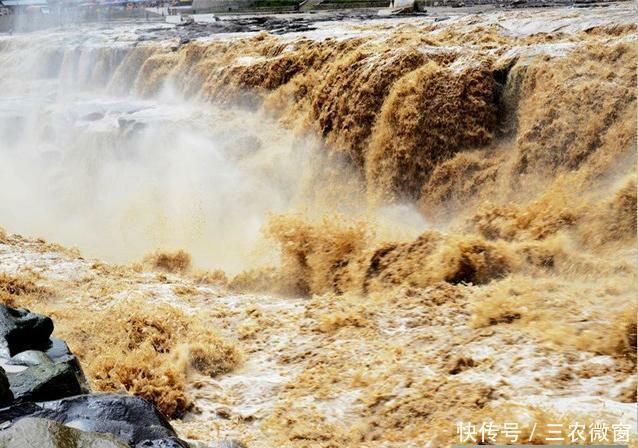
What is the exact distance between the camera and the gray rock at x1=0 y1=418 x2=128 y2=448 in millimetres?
2943

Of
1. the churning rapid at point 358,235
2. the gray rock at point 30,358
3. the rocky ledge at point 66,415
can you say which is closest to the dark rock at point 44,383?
the rocky ledge at point 66,415

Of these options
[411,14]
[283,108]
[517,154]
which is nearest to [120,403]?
[517,154]

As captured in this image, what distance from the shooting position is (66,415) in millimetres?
3713

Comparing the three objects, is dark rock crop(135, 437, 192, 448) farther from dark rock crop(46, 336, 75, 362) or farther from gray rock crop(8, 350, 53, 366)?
dark rock crop(46, 336, 75, 362)

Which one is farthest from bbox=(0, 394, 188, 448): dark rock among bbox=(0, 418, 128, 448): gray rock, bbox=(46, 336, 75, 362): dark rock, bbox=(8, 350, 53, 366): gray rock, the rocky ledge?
bbox=(46, 336, 75, 362): dark rock

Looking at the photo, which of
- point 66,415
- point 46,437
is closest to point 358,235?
point 66,415

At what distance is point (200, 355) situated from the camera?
574 centimetres

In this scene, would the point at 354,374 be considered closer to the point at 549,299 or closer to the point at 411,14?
the point at 549,299

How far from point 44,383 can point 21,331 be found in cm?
131

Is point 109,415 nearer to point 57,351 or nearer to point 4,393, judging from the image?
point 4,393

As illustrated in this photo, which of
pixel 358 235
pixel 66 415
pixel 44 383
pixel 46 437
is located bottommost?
pixel 358 235

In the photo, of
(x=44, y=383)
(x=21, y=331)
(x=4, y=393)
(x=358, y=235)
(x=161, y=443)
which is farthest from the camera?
(x=358, y=235)

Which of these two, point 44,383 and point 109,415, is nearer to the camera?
point 109,415

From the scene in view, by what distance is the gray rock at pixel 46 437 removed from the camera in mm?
2943
